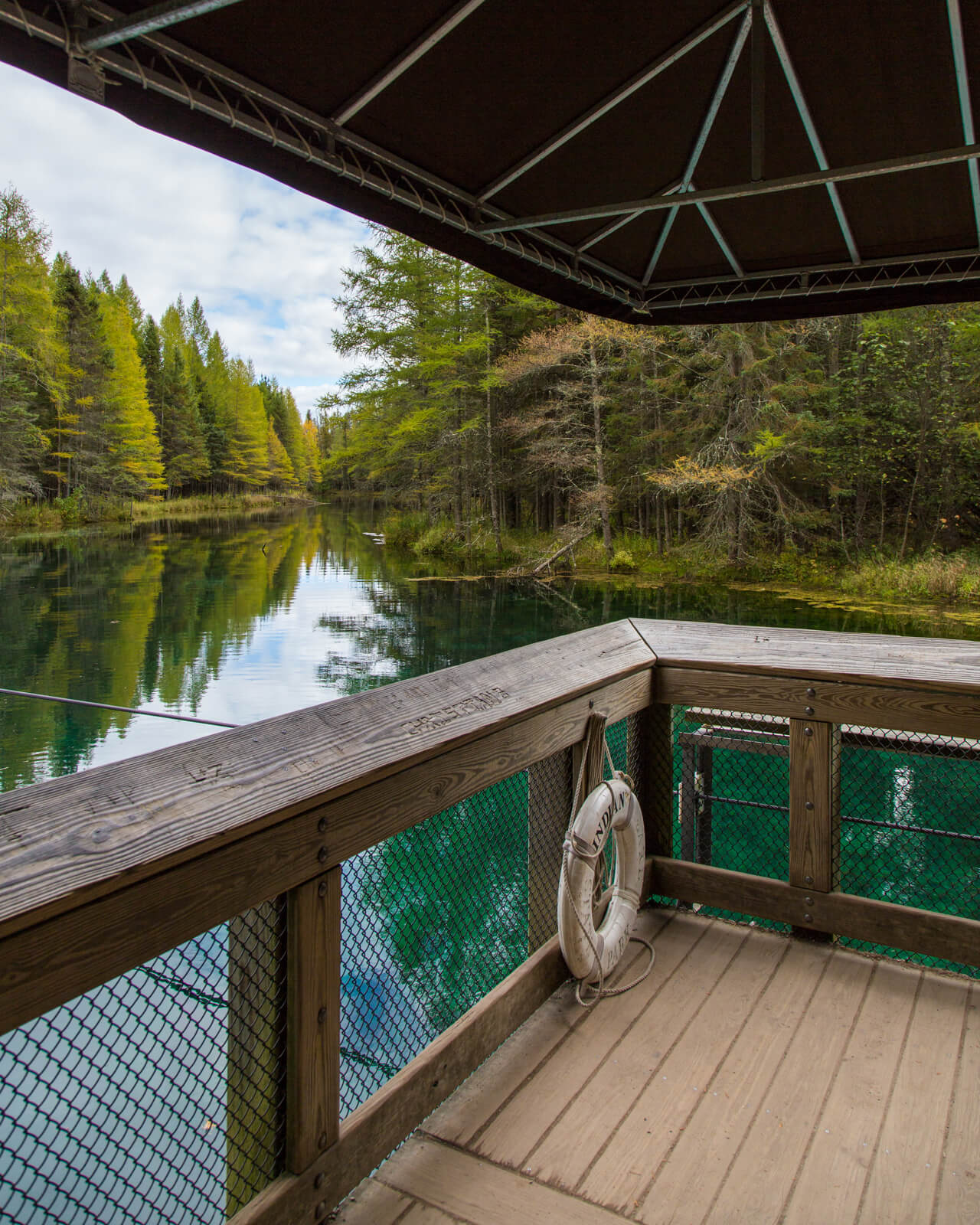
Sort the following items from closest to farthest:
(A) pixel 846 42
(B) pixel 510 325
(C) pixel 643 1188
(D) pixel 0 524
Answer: (C) pixel 643 1188, (A) pixel 846 42, (B) pixel 510 325, (D) pixel 0 524

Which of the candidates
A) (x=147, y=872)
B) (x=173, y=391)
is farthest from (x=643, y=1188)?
(x=173, y=391)

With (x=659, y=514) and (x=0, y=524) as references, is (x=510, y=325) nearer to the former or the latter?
(x=659, y=514)

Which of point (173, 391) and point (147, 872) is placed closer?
point (147, 872)

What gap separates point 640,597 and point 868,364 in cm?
652

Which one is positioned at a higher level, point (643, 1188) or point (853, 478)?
point (853, 478)

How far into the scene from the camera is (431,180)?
6.21 ft

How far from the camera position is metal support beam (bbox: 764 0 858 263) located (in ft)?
5.52

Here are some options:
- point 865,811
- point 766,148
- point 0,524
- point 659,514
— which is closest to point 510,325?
point 659,514

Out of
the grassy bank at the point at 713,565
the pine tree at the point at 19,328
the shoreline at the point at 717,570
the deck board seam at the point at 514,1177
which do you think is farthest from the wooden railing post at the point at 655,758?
the pine tree at the point at 19,328

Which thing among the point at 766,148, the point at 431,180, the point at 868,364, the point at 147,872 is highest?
the point at 868,364

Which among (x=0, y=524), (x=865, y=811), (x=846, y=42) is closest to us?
(x=846, y=42)

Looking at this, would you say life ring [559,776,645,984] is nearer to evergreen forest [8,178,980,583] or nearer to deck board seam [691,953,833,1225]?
deck board seam [691,953,833,1225]

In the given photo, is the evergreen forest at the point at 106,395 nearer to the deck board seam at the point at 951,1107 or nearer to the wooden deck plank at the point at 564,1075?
the wooden deck plank at the point at 564,1075

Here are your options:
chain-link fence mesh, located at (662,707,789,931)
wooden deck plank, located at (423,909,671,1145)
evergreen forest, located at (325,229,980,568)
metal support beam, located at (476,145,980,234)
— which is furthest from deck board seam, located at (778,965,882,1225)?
evergreen forest, located at (325,229,980,568)
